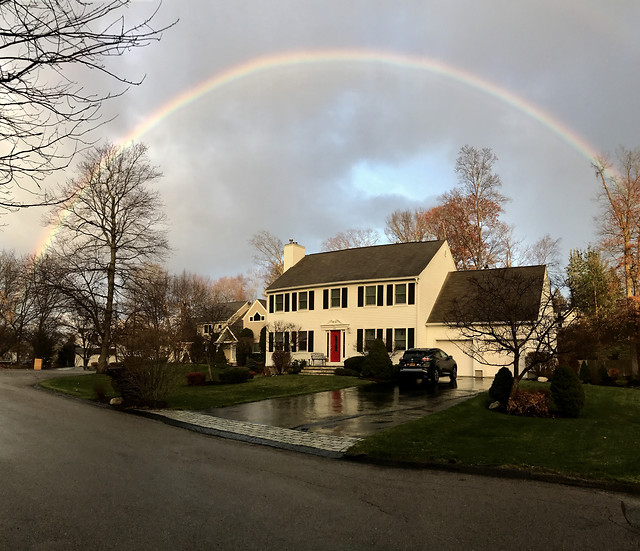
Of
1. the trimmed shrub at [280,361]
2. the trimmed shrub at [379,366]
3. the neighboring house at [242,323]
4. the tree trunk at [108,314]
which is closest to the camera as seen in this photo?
the trimmed shrub at [379,366]

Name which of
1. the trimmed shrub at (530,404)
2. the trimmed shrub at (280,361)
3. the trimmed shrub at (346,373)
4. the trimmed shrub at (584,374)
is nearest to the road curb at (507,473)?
the trimmed shrub at (530,404)

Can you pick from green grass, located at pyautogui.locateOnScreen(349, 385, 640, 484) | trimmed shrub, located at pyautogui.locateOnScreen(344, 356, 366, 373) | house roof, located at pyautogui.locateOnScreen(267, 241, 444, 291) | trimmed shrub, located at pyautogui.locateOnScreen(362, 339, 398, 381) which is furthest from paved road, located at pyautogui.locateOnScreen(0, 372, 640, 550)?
house roof, located at pyautogui.locateOnScreen(267, 241, 444, 291)

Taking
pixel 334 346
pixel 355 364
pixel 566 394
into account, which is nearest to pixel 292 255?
pixel 334 346

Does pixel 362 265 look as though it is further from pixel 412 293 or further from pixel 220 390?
pixel 220 390

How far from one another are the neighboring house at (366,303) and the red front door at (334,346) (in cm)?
7

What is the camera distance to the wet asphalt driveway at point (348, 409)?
1268 centimetres

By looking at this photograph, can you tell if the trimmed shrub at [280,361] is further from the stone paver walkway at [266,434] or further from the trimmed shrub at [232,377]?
the stone paver walkway at [266,434]

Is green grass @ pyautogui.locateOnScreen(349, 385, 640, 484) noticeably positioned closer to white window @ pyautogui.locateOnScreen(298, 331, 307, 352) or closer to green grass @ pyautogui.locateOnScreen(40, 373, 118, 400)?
green grass @ pyautogui.locateOnScreen(40, 373, 118, 400)

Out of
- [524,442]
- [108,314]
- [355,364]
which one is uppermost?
[108,314]

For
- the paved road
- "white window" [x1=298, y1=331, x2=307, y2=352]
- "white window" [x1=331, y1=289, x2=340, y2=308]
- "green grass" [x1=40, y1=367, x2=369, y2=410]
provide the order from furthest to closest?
"white window" [x1=298, y1=331, x2=307, y2=352], "white window" [x1=331, y1=289, x2=340, y2=308], "green grass" [x1=40, y1=367, x2=369, y2=410], the paved road

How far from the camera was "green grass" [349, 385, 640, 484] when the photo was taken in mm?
8195

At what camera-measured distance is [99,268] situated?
31359 millimetres

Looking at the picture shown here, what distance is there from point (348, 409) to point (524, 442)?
676cm

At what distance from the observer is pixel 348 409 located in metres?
15.8
